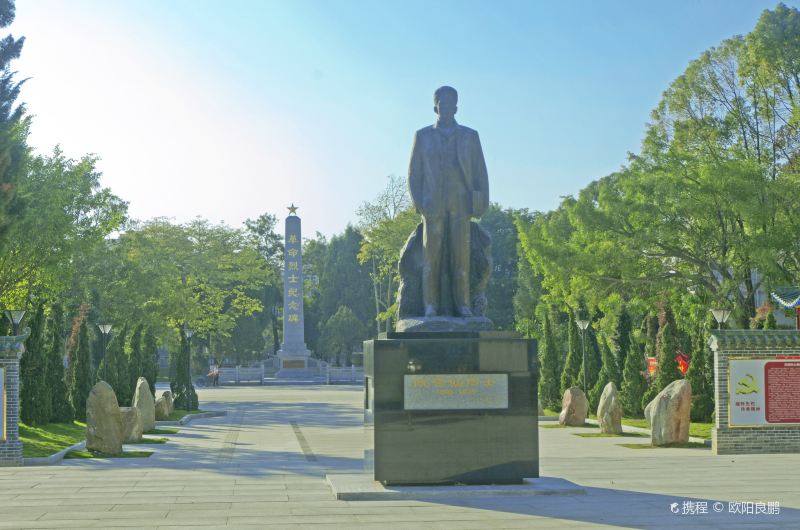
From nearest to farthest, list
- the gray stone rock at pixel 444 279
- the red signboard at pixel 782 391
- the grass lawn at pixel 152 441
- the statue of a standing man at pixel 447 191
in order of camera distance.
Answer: the statue of a standing man at pixel 447 191 → the gray stone rock at pixel 444 279 → the red signboard at pixel 782 391 → the grass lawn at pixel 152 441

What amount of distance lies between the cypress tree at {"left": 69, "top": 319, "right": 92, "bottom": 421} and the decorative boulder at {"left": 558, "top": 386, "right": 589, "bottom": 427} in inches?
495

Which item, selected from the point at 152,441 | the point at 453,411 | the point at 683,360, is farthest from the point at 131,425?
the point at 683,360

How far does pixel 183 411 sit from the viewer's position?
3062cm

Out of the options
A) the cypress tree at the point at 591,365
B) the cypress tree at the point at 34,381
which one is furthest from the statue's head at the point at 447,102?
the cypress tree at the point at 591,365

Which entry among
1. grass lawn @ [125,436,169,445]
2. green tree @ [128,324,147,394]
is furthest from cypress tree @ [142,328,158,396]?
grass lawn @ [125,436,169,445]

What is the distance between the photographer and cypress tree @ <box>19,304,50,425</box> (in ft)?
72.4

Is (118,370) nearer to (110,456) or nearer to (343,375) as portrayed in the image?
(110,456)

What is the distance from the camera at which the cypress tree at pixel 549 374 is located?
104 feet

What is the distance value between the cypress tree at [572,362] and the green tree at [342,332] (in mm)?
41386

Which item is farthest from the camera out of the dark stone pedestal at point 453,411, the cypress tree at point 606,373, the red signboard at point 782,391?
the cypress tree at point 606,373

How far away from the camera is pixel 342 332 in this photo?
72.9 m

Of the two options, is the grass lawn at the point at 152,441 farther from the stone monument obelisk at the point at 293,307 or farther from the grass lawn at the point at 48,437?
the stone monument obelisk at the point at 293,307

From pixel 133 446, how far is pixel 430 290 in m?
10.1

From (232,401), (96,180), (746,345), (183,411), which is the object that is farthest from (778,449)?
(96,180)
